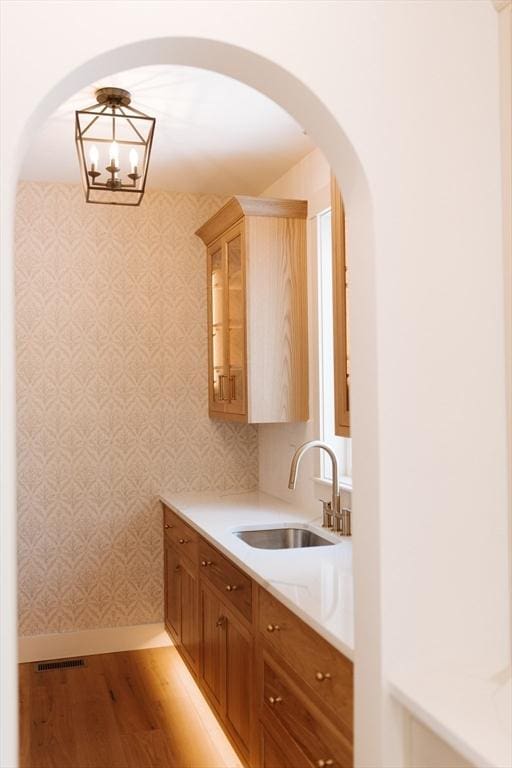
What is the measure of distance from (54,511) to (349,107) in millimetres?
3194

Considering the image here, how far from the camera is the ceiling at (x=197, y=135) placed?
9.43 feet

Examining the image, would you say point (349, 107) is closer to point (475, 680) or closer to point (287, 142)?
point (475, 680)

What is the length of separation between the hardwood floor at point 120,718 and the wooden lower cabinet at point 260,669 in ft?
0.46

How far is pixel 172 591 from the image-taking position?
4.11 meters

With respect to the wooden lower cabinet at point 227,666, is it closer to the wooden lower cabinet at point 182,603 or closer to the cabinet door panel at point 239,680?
the cabinet door panel at point 239,680

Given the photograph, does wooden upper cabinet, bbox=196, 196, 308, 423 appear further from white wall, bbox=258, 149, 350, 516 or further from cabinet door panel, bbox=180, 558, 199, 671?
cabinet door panel, bbox=180, 558, 199, 671

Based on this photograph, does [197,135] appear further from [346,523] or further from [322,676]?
[322,676]

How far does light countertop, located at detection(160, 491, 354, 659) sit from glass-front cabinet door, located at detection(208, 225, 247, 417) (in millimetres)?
518

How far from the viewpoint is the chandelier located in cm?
286

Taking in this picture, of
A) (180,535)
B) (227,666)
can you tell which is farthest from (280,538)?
(180,535)

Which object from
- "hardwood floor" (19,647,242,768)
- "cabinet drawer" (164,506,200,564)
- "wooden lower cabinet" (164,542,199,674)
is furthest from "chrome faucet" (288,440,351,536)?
"hardwood floor" (19,647,242,768)

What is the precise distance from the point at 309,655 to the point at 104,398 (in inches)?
98.2

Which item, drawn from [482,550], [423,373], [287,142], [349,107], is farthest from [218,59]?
[287,142]

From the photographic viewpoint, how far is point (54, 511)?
416cm
